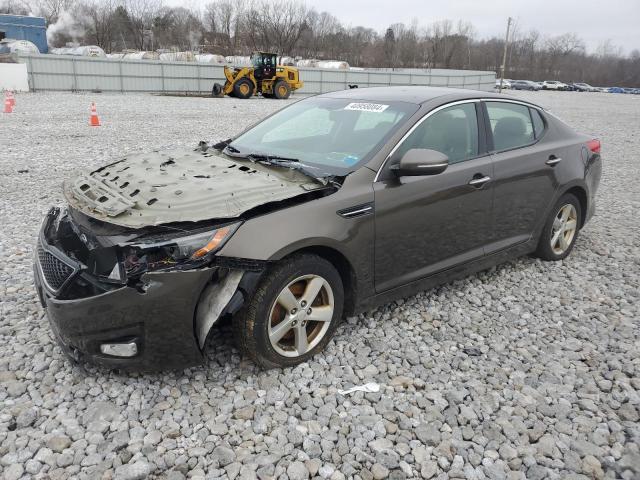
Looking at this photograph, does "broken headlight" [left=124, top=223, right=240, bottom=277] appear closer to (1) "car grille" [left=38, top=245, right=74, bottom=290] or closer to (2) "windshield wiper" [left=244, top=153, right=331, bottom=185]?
(1) "car grille" [left=38, top=245, right=74, bottom=290]

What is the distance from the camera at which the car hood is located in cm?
273

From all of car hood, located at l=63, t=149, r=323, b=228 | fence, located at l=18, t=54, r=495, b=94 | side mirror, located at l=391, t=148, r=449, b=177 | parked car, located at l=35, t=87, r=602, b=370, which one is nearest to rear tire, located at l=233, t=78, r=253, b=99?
fence, located at l=18, t=54, r=495, b=94

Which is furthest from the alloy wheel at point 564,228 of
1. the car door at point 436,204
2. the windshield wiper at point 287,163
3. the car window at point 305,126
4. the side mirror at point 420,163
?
the windshield wiper at point 287,163

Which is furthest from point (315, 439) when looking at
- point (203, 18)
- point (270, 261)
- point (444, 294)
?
point (203, 18)

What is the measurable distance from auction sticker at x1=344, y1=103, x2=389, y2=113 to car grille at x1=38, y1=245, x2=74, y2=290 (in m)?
2.34

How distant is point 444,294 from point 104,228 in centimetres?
267

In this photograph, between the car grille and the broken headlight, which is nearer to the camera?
the broken headlight

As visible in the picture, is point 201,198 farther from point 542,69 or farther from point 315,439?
point 542,69

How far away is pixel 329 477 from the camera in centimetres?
239

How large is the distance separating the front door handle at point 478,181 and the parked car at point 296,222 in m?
0.02

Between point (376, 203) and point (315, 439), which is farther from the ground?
point (376, 203)

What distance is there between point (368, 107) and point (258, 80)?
78.8ft

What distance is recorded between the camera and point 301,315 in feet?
10.1

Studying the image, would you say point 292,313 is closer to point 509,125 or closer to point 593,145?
point 509,125
